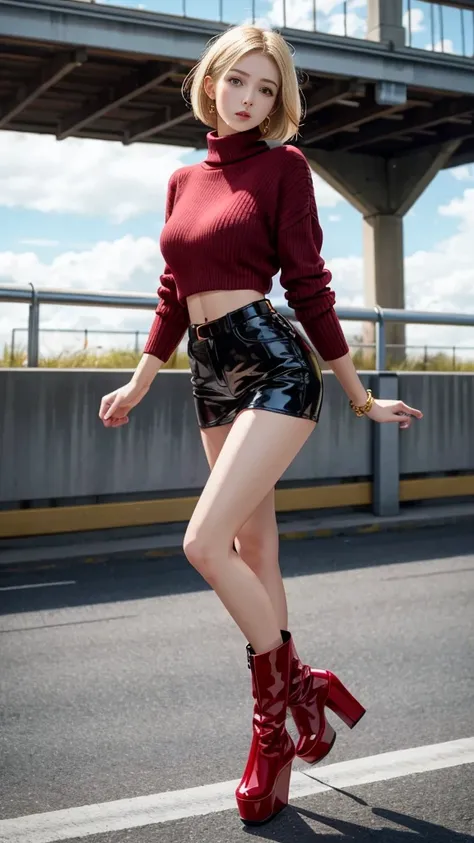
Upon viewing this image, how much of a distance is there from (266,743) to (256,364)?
1.00 meters

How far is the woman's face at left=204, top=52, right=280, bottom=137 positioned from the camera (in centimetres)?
288

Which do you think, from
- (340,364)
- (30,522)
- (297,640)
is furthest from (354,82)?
(340,364)

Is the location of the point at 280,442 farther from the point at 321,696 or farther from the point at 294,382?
the point at 321,696

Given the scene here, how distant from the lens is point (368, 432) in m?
8.92

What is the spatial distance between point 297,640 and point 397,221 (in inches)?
891

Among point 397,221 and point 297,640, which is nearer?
point 297,640

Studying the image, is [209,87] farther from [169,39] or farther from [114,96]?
[114,96]

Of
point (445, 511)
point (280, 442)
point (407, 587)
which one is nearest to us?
point (280, 442)

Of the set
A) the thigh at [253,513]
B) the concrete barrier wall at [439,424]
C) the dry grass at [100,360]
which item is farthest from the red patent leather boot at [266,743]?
the concrete barrier wall at [439,424]

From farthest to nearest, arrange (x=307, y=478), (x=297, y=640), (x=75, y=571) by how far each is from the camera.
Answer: (x=307, y=478)
(x=75, y=571)
(x=297, y=640)

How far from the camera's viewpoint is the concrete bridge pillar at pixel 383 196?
26266 millimetres

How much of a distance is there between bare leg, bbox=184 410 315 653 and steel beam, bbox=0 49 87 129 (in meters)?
15.9

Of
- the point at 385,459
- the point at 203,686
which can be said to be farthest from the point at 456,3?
the point at 203,686

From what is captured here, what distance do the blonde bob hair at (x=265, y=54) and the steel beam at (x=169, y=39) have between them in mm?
14360
